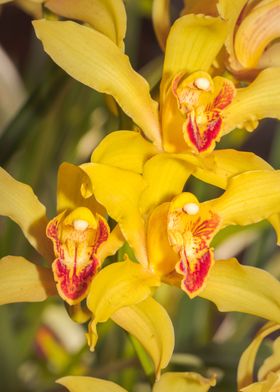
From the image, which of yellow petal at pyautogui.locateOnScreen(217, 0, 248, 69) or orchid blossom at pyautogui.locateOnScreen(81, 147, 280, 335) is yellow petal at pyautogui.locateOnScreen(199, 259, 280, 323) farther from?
yellow petal at pyautogui.locateOnScreen(217, 0, 248, 69)

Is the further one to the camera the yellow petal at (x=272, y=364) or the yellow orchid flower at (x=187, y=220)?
the yellow petal at (x=272, y=364)

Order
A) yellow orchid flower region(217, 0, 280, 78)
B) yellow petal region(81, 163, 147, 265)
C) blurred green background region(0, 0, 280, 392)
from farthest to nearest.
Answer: blurred green background region(0, 0, 280, 392), yellow orchid flower region(217, 0, 280, 78), yellow petal region(81, 163, 147, 265)

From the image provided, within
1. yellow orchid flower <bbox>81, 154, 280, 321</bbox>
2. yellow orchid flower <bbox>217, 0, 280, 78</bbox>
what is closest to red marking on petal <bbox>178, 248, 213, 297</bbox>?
yellow orchid flower <bbox>81, 154, 280, 321</bbox>

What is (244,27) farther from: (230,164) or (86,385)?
(86,385)

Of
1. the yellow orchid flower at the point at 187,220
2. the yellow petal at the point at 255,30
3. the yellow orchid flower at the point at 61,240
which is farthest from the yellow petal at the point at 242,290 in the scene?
the yellow petal at the point at 255,30

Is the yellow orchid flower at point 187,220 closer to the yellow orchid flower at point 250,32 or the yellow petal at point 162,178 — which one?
the yellow petal at point 162,178
